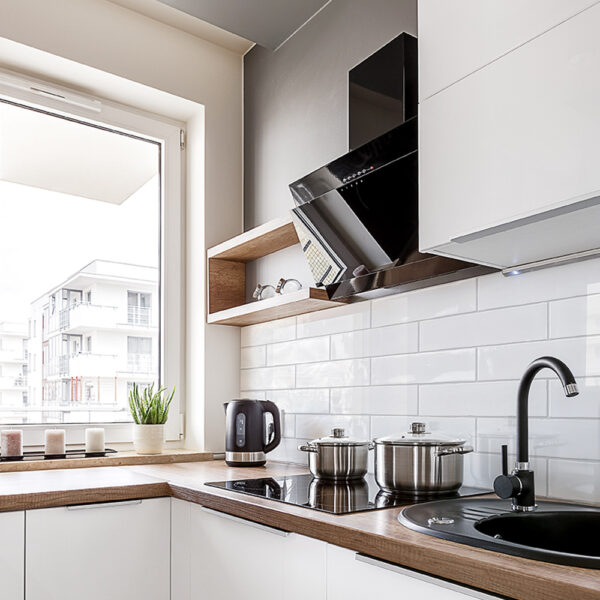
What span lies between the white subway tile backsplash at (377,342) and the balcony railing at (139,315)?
94 cm

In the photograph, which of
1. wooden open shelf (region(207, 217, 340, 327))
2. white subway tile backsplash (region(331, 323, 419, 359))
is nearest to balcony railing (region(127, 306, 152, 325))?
wooden open shelf (region(207, 217, 340, 327))

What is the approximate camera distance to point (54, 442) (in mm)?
2463

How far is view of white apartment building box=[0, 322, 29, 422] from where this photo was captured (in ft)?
8.33

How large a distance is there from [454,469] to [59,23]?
2.19m

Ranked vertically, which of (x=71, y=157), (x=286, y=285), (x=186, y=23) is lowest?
(x=286, y=285)

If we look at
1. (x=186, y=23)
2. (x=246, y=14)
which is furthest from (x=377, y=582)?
(x=186, y=23)

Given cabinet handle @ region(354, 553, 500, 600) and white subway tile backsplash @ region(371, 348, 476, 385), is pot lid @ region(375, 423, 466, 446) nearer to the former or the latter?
white subway tile backsplash @ region(371, 348, 476, 385)

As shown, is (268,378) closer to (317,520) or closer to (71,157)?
(71,157)

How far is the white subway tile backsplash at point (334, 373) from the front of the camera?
226 centimetres

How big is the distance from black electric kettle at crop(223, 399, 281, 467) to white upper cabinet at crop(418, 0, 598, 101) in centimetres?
129

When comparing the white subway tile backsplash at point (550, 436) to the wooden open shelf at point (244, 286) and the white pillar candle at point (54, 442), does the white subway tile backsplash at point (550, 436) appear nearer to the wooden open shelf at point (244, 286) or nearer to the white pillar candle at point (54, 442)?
the wooden open shelf at point (244, 286)

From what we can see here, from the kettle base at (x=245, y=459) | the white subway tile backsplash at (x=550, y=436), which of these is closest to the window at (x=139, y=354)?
the kettle base at (x=245, y=459)

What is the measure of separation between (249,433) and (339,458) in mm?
590

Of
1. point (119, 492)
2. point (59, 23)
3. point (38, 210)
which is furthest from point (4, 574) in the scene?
point (59, 23)
